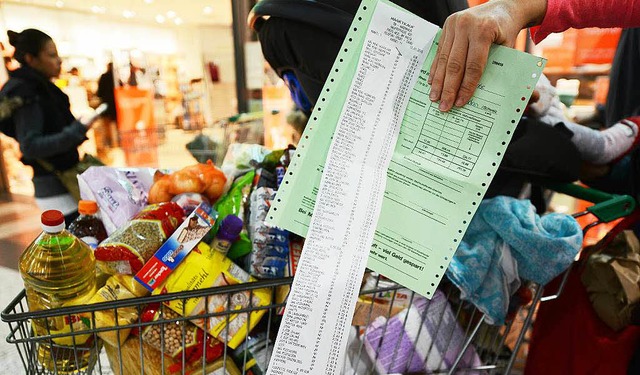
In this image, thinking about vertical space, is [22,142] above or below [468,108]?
below

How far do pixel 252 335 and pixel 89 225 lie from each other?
0.41m

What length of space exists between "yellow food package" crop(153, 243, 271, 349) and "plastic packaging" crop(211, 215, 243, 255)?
0.01 m

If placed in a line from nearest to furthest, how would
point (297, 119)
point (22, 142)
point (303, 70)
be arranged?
point (303, 70)
point (297, 119)
point (22, 142)

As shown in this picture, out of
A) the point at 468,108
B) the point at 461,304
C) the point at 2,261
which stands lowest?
the point at 2,261

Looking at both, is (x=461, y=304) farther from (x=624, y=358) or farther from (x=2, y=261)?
(x=2, y=261)

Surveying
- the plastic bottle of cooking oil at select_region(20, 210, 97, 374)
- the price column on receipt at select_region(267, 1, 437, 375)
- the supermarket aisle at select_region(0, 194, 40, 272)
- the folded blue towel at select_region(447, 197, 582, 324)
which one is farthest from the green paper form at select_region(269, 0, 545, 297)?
the supermarket aisle at select_region(0, 194, 40, 272)

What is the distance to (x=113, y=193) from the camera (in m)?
0.93

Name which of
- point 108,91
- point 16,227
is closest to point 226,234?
point 108,91

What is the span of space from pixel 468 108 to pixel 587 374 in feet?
2.58

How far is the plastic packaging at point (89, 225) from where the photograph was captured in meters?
0.87

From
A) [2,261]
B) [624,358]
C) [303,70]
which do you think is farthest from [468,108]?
[2,261]

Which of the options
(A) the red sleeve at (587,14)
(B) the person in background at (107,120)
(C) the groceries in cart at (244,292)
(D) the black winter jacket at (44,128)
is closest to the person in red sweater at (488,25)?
(A) the red sleeve at (587,14)

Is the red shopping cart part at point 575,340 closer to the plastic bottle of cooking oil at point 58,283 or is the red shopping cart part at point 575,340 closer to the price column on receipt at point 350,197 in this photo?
the price column on receipt at point 350,197

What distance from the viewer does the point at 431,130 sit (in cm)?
58
